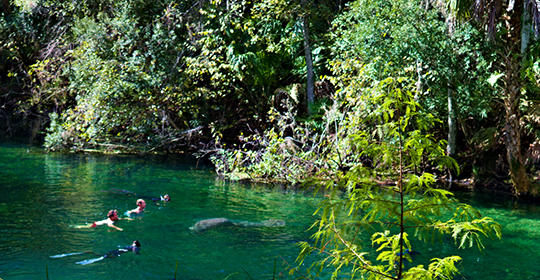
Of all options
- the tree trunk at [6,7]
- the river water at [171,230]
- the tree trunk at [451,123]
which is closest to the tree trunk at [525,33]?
the tree trunk at [451,123]

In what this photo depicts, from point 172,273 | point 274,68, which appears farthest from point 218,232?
point 274,68

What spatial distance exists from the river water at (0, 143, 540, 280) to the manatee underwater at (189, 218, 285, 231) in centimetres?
24

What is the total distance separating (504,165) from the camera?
15.0m

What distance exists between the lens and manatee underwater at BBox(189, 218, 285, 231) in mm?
9342

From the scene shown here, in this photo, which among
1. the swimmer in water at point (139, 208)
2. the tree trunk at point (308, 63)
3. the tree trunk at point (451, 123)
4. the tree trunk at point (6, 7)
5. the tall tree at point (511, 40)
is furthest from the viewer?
the tree trunk at point (6, 7)

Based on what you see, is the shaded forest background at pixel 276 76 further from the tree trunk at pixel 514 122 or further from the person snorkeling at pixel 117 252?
the person snorkeling at pixel 117 252

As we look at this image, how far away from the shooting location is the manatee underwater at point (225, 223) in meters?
9.34

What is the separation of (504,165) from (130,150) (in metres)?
14.3

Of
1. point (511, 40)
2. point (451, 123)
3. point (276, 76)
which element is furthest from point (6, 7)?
point (511, 40)

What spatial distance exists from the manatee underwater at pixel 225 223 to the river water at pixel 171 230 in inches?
9.5

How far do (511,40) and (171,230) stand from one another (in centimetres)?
1075

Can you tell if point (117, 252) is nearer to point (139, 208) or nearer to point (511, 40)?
point (139, 208)

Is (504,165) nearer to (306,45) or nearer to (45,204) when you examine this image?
(306,45)

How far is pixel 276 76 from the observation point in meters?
20.2
